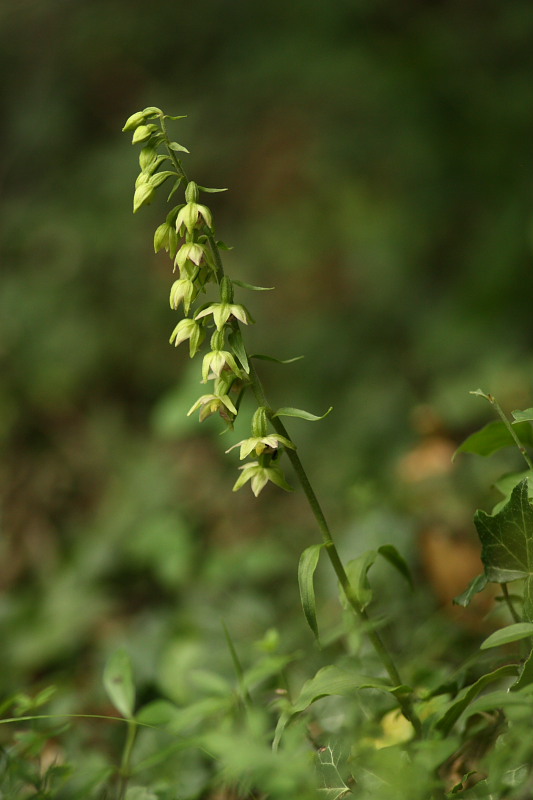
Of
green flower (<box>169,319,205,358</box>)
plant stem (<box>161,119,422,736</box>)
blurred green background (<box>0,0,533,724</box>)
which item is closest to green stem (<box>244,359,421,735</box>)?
plant stem (<box>161,119,422,736</box>)

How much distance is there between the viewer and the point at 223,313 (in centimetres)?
125

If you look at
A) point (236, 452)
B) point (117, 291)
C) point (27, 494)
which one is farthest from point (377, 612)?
point (117, 291)

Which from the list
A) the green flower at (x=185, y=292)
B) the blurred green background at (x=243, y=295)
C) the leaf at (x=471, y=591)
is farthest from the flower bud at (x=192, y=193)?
the blurred green background at (x=243, y=295)

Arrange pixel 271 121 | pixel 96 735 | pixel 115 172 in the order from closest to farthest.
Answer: pixel 96 735, pixel 115 172, pixel 271 121

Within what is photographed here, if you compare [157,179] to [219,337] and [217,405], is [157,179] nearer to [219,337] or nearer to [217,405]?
[219,337]

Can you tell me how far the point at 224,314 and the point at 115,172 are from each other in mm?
3494

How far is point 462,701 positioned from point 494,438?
467mm

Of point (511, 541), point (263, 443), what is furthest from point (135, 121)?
point (511, 541)

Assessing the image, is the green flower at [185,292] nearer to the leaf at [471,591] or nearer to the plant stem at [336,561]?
the plant stem at [336,561]

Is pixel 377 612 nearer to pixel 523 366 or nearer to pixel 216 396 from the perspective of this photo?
pixel 216 396

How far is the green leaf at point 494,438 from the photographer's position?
4.39ft

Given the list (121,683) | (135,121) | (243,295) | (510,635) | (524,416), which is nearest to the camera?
(510,635)

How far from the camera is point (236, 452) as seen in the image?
3117 millimetres

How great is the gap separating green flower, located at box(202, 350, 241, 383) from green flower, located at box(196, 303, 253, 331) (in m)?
0.04
